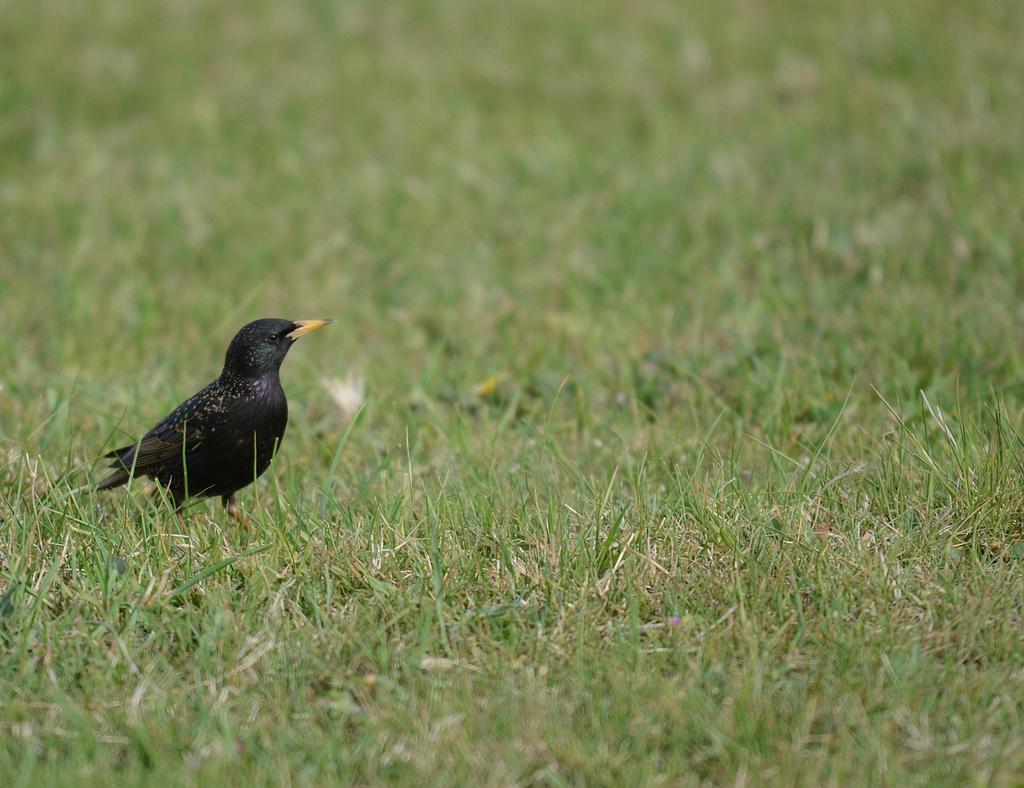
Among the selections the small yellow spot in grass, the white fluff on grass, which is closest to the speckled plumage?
the white fluff on grass

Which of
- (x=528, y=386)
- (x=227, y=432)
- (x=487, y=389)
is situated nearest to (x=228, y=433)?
(x=227, y=432)

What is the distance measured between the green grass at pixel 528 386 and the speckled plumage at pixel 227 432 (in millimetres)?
180

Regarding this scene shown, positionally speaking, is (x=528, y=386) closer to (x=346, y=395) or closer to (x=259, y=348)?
(x=346, y=395)

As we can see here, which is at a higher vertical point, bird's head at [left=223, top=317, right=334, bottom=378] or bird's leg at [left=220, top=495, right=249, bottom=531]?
bird's head at [left=223, top=317, right=334, bottom=378]

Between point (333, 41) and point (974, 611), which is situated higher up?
point (333, 41)

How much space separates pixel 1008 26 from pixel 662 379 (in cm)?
568

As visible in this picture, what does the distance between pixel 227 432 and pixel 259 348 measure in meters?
0.35

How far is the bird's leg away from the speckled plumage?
0.01m

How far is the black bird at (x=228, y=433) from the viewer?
419 centimetres

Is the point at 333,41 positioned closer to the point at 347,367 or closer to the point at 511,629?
the point at 347,367

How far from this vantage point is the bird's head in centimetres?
434

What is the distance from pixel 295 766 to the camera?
2.90m

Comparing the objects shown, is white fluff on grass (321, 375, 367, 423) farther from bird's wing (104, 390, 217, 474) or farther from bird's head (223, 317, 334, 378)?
bird's wing (104, 390, 217, 474)

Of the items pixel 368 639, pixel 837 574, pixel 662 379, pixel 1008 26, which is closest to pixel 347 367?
pixel 662 379
